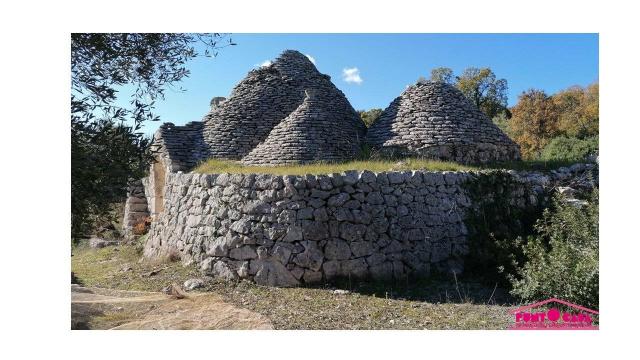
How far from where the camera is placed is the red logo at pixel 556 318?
4.76m

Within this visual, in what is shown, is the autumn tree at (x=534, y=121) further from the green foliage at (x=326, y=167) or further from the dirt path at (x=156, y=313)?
the dirt path at (x=156, y=313)

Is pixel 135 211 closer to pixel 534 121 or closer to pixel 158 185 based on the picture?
pixel 158 185

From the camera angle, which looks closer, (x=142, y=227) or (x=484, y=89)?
(x=142, y=227)

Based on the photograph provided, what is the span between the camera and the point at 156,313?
5.35m

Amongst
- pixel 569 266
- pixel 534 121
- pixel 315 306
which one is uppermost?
pixel 534 121

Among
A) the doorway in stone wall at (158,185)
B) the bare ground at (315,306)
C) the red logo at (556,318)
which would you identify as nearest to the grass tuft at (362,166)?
the doorway in stone wall at (158,185)

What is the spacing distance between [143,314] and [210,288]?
4.45ft

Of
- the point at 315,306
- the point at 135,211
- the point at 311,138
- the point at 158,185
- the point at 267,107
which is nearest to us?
the point at 315,306

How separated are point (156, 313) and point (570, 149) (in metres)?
13.8

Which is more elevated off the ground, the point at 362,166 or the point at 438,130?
the point at 438,130

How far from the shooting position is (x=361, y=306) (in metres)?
5.62

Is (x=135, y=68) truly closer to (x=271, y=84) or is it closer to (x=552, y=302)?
(x=552, y=302)

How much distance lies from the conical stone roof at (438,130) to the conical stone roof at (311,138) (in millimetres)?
711

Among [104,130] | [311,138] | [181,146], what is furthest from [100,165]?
[181,146]
